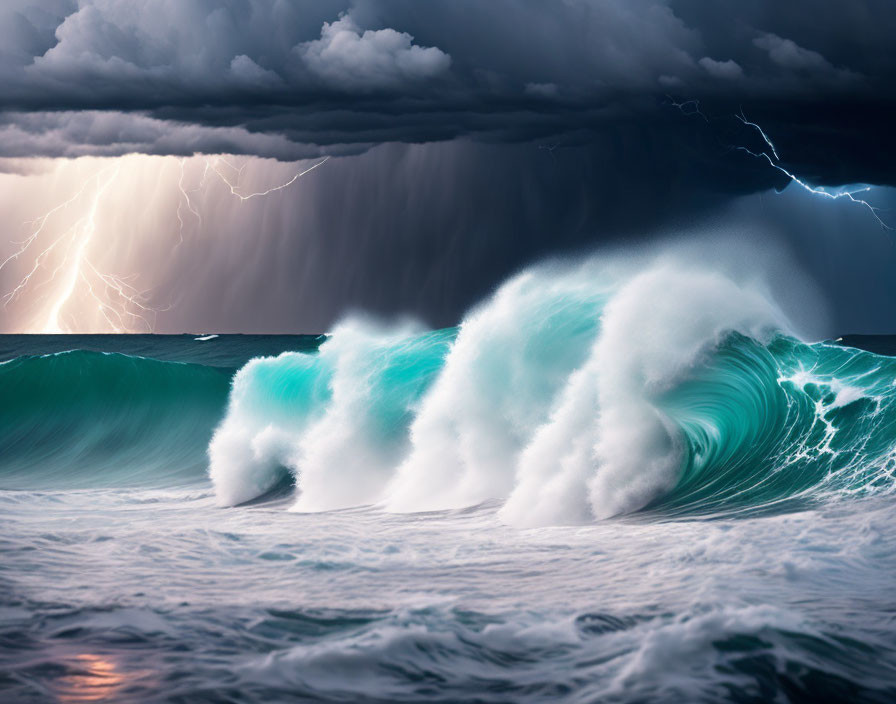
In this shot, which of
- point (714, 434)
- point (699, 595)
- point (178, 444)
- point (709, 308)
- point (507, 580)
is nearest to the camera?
point (699, 595)

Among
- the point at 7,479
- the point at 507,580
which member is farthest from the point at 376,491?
the point at 7,479

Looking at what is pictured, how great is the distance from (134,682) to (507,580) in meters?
2.79

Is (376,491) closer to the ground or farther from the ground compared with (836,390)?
closer to the ground

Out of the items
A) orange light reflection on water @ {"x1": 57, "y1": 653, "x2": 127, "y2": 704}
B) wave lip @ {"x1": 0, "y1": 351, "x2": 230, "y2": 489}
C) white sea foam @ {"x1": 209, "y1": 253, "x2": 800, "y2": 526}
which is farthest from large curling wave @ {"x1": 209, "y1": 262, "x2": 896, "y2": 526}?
orange light reflection on water @ {"x1": 57, "y1": 653, "x2": 127, "y2": 704}

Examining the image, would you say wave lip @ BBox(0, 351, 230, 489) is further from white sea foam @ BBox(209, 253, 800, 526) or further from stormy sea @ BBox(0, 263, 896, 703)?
white sea foam @ BBox(209, 253, 800, 526)

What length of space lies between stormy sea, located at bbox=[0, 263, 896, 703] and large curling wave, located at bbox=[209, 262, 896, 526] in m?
0.03

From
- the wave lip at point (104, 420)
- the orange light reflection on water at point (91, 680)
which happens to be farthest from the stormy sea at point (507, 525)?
the wave lip at point (104, 420)

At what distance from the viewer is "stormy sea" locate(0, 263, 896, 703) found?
4.60m

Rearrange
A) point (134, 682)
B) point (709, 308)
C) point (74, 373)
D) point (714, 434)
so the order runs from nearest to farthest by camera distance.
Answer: point (134, 682) → point (714, 434) → point (709, 308) → point (74, 373)

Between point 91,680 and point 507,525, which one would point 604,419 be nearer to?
point 507,525

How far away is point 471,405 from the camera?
11.6 metres

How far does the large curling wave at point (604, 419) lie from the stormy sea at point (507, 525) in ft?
0.11

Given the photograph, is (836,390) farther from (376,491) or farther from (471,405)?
(376,491)

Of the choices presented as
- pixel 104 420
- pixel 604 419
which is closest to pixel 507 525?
pixel 604 419
